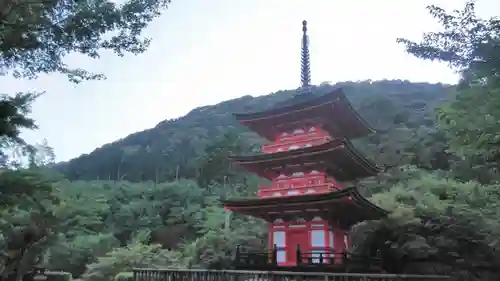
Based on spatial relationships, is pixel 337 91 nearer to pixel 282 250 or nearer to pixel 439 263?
pixel 282 250

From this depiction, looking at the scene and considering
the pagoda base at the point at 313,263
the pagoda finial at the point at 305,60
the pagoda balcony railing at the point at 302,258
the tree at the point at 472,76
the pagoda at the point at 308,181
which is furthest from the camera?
the pagoda finial at the point at 305,60

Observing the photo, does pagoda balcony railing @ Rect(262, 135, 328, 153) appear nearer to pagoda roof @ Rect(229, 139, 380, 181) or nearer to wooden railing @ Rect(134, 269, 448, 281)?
pagoda roof @ Rect(229, 139, 380, 181)

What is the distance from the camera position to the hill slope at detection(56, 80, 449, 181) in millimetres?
52094

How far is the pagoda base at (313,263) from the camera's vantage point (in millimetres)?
12242

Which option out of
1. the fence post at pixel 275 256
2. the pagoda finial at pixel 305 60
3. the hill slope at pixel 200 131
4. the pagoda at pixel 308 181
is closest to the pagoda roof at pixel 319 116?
the pagoda at pixel 308 181

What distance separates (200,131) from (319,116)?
162 feet

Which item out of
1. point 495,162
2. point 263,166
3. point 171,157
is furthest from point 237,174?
point 495,162

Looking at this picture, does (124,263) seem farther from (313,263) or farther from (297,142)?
(313,263)

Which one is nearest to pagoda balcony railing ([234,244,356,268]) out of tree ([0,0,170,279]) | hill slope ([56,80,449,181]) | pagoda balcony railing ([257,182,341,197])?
pagoda balcony railing ([257,182,341,197])

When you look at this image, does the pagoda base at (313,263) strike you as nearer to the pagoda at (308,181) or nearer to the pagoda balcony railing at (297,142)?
the pagoda at (308,181)

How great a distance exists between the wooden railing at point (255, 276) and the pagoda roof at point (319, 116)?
7383mm

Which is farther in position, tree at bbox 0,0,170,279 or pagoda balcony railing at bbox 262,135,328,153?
→ pagoda balcony railing at bbox 262,135,328,153

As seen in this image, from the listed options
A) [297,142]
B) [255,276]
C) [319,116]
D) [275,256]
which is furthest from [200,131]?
[255,276]

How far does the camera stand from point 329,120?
51.7 ft
